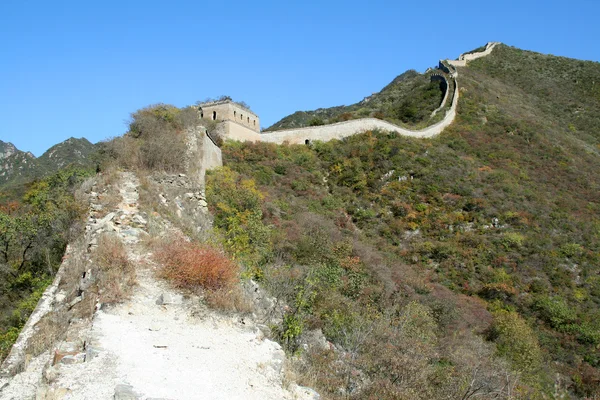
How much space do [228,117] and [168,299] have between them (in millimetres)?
20704

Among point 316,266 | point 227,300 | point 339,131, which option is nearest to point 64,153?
point 339,131

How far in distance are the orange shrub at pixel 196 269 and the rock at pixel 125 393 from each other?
112 inches

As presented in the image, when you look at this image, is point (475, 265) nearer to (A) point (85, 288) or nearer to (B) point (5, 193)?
(A) point (85, 288)

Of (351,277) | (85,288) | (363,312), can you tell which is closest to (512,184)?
(351,277)

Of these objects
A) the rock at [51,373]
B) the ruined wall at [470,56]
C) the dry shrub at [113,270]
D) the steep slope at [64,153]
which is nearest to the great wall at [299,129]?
the ruined wall at [470,56]

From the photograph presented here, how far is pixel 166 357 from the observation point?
20.5 ft

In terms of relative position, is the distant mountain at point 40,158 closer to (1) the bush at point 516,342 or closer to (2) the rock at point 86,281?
(1) the bush at point 516,342

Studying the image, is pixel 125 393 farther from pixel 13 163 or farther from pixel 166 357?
pixel 13 163

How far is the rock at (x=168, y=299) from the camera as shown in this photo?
766cm

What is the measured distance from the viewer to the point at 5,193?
107 feet

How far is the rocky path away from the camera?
550 centimetres

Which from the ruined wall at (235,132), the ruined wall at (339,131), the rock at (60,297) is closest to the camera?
the rock at (60,297)

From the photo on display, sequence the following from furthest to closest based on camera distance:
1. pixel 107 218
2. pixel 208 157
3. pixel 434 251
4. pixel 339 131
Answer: pixel 339 131 < pixel 434 251 < pixel 208 157 < pixel 107 218

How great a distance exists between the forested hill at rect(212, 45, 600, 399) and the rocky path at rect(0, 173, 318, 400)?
141 centimetres
